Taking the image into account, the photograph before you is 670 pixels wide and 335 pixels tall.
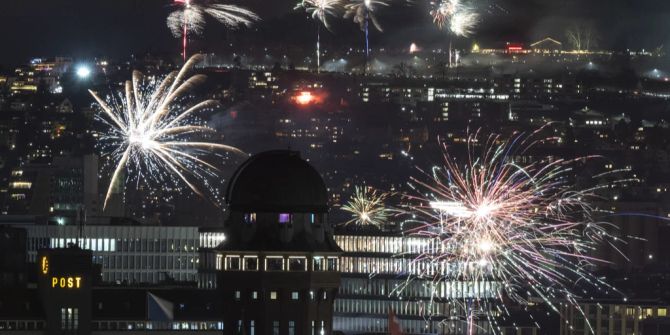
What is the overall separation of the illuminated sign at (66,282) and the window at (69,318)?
959 millimetres

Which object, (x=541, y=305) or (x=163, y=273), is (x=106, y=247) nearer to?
(x=163, y=273)

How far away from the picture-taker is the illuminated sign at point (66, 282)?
338ft

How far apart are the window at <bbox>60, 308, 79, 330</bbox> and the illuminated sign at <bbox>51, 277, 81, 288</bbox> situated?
3.15ft

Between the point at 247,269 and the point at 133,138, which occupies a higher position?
the point at 133,138

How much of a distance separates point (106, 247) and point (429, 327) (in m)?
20.6

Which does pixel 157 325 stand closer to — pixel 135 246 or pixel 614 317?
pixel 135 246

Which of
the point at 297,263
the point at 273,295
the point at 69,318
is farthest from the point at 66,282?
the point at 273,295

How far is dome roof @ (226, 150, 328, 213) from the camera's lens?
67812 millimetres

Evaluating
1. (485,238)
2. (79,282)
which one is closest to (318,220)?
(79,282)

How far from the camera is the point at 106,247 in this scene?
15638 centimetres

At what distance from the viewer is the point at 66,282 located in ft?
339

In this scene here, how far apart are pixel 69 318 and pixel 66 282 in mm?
1440

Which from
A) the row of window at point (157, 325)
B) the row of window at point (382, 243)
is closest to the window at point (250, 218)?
the row of window at point (157, 325)

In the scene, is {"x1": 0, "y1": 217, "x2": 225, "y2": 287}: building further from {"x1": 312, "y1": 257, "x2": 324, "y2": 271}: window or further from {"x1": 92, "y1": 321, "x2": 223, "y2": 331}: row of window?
{"x1": 312, "y1": 257, "x2": 324, "y2": 271}: window
